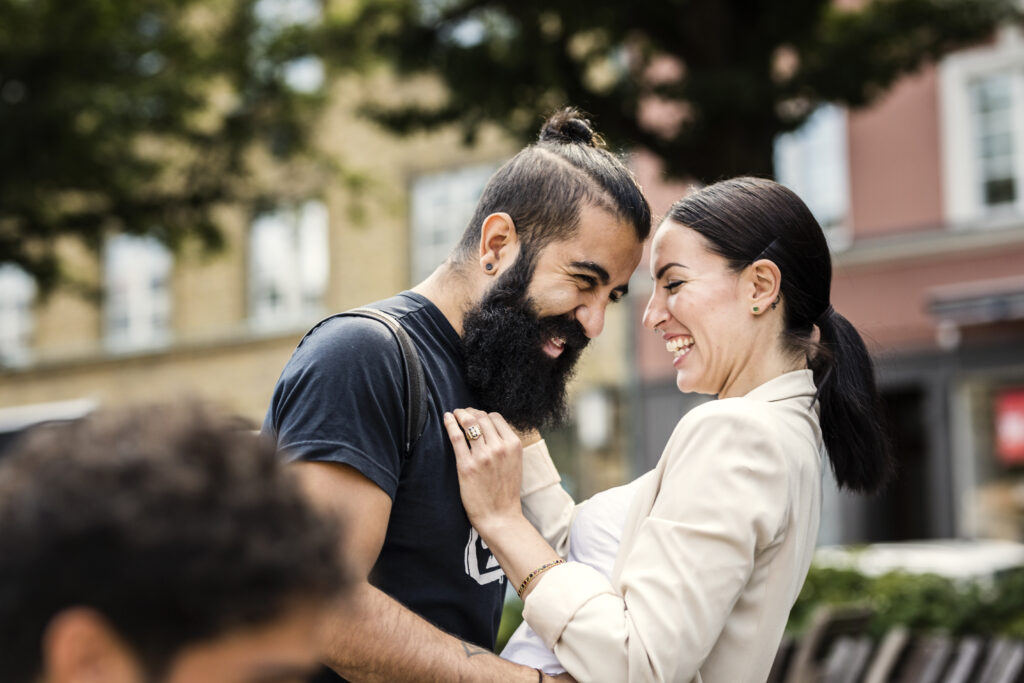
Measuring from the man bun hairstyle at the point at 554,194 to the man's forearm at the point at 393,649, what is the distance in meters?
0.85

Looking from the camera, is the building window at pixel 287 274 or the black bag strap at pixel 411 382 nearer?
the black bag strap at pixel 411 382

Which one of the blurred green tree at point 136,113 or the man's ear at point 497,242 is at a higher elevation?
the blurred green tree at point 136,113

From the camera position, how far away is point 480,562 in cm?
243

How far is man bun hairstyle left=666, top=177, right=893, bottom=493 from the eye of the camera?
255 centimetres

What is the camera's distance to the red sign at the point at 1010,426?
14.6 m

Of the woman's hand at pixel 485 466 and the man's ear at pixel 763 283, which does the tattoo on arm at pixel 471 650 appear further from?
the man's ear at pixel 763 283

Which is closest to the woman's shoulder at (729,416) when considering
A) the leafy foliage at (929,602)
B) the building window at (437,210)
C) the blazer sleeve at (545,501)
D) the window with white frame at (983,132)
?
the blazer sleeve at (545,501)

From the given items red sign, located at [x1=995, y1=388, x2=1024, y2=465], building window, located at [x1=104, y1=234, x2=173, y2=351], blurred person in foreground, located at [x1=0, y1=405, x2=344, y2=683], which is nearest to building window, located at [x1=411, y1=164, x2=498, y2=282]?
building window, located at [x1=104, y1=234, x2=173, y2=351]

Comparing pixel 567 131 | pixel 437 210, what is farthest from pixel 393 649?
pixel 437 210

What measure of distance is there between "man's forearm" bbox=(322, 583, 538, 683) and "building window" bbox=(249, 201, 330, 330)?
18.0 metres

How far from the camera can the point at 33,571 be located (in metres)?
1.02

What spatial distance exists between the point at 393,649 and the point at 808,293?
1133 mm

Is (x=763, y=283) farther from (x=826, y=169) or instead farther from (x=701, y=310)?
(x=826, y=169)

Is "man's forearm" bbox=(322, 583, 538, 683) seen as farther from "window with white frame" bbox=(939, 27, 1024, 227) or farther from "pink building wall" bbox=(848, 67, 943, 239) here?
"pink building wall" bbox=(848, 67, 943, 239)
